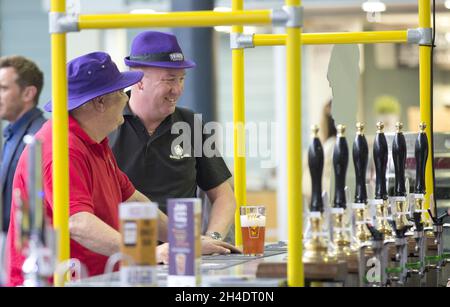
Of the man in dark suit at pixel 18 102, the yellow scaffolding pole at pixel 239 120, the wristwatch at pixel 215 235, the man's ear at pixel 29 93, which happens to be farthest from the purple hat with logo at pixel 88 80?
the man's ear at pixel 29 93

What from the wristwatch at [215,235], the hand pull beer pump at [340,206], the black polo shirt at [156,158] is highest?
the black polo shirt at [156,158]

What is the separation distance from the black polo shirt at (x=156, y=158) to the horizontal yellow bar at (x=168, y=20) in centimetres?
194

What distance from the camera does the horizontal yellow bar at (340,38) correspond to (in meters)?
3.94

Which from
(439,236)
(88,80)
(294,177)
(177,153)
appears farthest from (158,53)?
(294,177)

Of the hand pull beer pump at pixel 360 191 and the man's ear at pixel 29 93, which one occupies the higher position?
the man's ear at pixel 29 93

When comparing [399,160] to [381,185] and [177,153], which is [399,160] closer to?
[381,185]

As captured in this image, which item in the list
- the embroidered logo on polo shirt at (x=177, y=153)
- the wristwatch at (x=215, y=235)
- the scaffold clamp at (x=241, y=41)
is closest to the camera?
the scaffold clamp at (x=241, y=41)

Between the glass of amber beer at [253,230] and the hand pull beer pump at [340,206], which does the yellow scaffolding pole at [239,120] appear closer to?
the glass of amber beer at [253,230]

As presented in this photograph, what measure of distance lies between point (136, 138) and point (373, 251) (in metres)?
2.03

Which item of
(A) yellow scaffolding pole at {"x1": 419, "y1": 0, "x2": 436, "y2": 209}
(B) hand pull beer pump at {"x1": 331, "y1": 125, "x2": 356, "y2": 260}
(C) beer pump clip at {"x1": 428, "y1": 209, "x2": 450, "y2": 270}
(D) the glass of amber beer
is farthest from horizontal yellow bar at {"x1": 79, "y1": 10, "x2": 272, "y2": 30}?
(A) yellow scaffolding pole at {"x1": 419, "y1": 0, "x2": 436, "y2": 209}

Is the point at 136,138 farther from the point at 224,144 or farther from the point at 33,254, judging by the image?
the point at 33,254

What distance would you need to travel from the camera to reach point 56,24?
9.39 ft

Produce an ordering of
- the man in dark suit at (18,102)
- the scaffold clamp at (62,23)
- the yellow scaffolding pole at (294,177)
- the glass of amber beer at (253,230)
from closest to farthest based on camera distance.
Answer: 1. the yellow scaffolding pole at (294,177)
2. the scaffold clamp at (62,23)
3. the glass of amber beer at (253,230)
4. the man in dark suit at (18,102)
